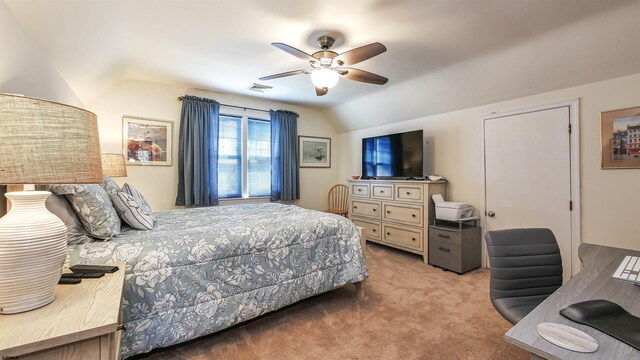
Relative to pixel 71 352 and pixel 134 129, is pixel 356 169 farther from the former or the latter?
pixel 71 352

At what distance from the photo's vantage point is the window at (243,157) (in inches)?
164

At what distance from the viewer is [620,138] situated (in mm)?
2379

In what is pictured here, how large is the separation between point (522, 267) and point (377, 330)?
3.46 feet

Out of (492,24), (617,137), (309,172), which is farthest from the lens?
(309,172)

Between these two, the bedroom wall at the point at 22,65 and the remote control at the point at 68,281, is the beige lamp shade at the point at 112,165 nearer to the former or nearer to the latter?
the bedroom wall at the point at 22,65

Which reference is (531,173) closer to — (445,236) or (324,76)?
(445,236)

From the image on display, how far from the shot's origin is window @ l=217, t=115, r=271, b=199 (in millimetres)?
4164

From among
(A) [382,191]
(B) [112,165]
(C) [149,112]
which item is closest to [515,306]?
(A) [382,191]

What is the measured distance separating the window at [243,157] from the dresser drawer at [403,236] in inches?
81.3

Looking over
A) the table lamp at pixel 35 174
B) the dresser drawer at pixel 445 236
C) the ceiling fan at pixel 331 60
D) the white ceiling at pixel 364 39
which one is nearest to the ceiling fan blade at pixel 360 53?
the ceiling fan at pixel 331 60

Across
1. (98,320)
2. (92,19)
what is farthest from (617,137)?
(92,19)

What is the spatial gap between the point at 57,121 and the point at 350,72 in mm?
2162

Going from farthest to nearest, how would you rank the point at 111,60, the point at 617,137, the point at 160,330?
the point at 111,60 → the point at 617,137 → the point at 160,330

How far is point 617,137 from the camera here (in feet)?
7.86
